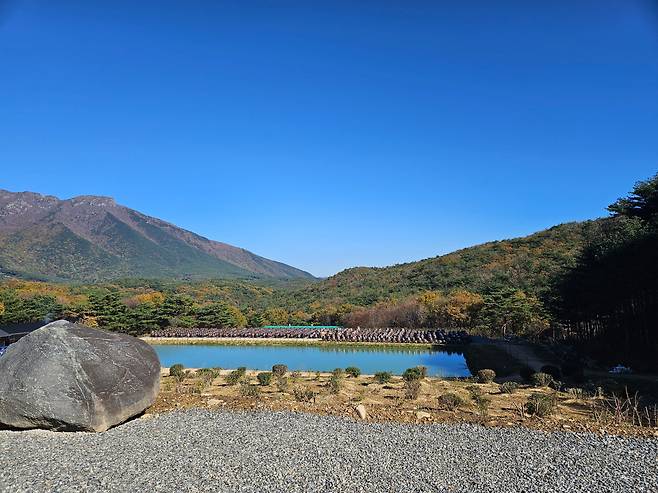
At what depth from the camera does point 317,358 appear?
946 inches

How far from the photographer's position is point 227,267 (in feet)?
557

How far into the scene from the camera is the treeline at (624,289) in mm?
15492

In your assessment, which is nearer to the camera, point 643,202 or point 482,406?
point 482,406

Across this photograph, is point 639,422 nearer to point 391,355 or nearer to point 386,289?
point 391,355

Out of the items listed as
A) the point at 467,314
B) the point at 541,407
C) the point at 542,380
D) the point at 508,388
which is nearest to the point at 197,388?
the point at 508,388

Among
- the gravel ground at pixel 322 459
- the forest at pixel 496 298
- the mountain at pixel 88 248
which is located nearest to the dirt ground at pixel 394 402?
the gravel ground at pixel 322 459

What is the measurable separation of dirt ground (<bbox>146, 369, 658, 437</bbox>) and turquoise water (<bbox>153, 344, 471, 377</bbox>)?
17.5 ft

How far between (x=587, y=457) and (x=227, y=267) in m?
168

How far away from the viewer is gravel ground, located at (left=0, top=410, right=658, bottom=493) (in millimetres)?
6059

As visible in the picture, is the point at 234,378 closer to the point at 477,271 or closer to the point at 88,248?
the point at 477,271

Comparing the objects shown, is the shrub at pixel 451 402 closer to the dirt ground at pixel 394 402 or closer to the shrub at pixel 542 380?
the dirt ground at pixel 394 402

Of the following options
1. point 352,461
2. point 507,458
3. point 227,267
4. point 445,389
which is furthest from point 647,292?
point 227,267

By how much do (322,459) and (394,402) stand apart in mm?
4907

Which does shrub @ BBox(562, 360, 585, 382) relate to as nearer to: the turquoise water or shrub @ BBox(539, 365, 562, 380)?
shrub @ BBox(539, 365, 562, 380)
